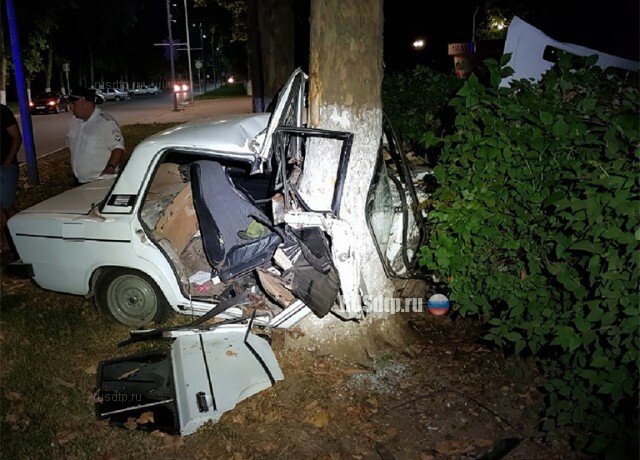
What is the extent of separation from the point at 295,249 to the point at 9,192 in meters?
4.57

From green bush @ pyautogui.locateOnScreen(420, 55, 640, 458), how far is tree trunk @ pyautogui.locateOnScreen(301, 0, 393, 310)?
519mm

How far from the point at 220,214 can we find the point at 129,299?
3.81 feet

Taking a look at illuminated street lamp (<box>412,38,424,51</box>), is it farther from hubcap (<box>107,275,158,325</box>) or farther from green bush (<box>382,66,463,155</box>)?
hubcap (<box>107,275,158,325</box>)

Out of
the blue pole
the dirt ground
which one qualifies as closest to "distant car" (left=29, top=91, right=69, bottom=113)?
the blue pole

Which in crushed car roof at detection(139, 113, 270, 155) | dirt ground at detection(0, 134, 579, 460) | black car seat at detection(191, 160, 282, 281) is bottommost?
dirt ground at detection(0, 134, 579, 460)

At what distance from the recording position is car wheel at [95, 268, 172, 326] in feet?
15.2

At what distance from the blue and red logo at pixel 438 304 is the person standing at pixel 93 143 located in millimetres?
3823

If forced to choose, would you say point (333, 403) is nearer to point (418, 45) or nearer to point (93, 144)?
point (93, 144)

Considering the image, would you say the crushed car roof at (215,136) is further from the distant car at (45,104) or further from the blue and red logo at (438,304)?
the distant car at (45,104)

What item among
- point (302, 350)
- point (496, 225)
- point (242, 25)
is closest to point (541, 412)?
point (496, 225)

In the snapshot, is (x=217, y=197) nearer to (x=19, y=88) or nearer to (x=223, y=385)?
(x=223, y=385)

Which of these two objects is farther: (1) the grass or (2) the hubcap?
(1) the grass

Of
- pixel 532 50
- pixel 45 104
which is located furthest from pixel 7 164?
pixel 45 104

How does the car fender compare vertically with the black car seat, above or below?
below
